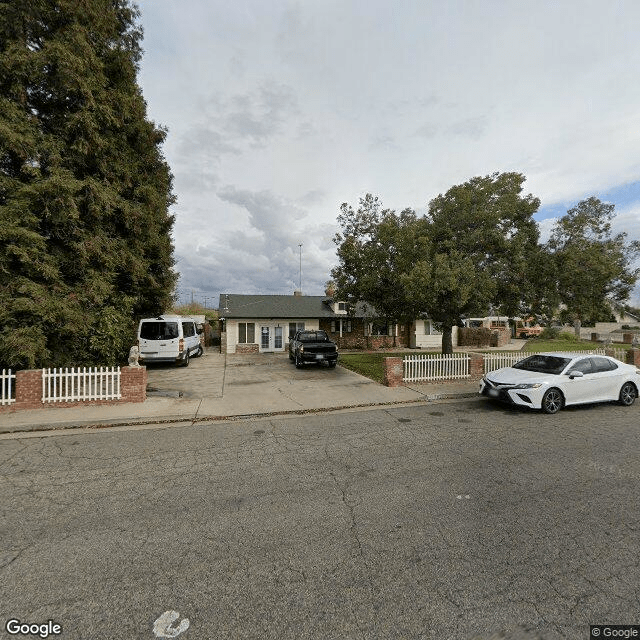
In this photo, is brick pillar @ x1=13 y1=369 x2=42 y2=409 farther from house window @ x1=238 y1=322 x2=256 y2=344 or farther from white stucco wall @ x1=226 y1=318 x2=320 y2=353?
house window @ x1=238 y1=322 x2=256 y2=344

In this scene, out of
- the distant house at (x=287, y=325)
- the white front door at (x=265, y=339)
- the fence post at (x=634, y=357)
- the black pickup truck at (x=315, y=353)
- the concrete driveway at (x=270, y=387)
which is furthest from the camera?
the white front door at (x=265, y=339)

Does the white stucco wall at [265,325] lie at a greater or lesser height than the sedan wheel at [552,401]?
greater

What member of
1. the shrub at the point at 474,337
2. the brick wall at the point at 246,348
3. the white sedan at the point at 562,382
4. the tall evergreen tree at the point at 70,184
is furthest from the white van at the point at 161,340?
the shrub at the point at 474,337

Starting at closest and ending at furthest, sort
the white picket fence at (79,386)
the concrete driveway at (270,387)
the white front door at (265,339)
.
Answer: the white picket fence at (79,386) → the concrete driveway at (270,387) → the white front door at (265,339)

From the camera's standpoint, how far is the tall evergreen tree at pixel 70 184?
8.04 metres

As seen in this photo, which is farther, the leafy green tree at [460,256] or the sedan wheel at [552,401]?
the leafy green tree at [460,256]

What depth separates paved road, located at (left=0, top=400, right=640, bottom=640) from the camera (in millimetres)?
→ 2328

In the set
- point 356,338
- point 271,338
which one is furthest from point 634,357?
point 271,338

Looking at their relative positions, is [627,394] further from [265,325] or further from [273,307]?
[273,307]

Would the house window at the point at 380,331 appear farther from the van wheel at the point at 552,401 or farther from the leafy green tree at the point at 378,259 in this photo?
the van wheel at the point at 552,401

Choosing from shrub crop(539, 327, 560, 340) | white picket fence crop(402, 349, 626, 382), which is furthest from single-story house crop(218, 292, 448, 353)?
shrub crop(539, 327, 560, 340)

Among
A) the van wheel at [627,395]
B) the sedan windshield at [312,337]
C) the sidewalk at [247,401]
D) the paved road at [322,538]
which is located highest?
the sedan windshield at [312,337]

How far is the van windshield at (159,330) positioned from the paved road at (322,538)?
910cm

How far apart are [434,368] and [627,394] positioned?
487 centimetres
